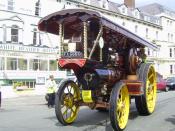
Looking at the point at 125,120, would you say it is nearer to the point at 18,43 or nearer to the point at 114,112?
the point at 114,112

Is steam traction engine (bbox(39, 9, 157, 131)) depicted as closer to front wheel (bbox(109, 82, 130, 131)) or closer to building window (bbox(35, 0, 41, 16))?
front wheel (bbox(109, 82, 130, 131))

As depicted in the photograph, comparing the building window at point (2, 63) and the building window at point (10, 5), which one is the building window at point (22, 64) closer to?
the building window at point (2, 63)

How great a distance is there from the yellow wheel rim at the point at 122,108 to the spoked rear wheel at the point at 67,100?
142 centimetres

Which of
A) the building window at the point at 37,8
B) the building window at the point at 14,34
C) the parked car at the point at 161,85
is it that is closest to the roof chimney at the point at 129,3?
A: the building window at the point at 37,8

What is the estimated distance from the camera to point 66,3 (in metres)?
42.2

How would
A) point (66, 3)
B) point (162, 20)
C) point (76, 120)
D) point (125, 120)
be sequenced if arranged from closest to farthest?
point (125, 120) → point (76, 120) → point (66, 3) → point (162, 20)

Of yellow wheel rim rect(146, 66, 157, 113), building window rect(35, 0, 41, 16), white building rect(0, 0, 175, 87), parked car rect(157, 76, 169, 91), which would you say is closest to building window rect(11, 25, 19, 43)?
white building rect(0, 0, 175, 87)

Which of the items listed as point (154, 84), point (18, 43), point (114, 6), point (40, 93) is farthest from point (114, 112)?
point (114, 6)

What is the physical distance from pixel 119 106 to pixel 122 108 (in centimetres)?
30

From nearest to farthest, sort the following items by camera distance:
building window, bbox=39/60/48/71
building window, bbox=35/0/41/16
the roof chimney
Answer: building window, bbox=39/60/48/71 → building window, bbox=35/0/41/16 → the roof chimney

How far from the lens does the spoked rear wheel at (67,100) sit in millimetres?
10461

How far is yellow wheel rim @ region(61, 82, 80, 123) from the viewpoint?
1079 cm

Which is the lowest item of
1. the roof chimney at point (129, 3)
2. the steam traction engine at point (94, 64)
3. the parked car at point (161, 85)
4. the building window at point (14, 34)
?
the parked car at point (161, 85)

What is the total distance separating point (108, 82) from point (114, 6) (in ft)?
141
